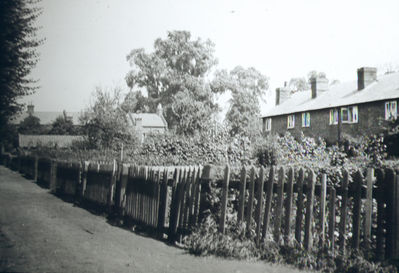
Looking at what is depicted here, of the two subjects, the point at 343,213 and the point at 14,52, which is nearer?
the point at 343,213

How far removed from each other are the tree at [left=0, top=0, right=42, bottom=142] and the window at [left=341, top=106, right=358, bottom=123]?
1112 inches

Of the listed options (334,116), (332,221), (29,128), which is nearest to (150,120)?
(29,128)

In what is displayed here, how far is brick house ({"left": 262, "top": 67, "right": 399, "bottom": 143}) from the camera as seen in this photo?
94.4ft

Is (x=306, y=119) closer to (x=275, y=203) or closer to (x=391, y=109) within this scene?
(x=391, y=109)

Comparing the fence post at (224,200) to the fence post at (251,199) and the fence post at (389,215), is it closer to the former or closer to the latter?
the fence post at (251,199)

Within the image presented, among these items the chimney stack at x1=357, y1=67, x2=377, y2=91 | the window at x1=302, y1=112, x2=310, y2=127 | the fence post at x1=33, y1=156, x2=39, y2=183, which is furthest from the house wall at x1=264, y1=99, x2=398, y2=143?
the fence post at x1=33, y1=156, x2=39, y2=183

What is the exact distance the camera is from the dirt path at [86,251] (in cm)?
488

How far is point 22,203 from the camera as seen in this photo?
426 inches

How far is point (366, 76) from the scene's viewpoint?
3259 cm

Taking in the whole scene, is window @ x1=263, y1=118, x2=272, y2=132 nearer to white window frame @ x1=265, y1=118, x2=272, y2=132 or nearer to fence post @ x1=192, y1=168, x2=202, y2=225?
white window frame @ x1=265, y1=118, x2=272, y2=132

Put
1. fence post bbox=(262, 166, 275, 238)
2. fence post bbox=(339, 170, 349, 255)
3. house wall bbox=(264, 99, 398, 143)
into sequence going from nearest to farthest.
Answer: fence post bbox=(339, 170, 349, 255) < fence post bbox=(262, 166, 275, 238) < house wall bbox=(264, 99, 398, 143)

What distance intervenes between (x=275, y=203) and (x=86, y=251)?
11.4ft

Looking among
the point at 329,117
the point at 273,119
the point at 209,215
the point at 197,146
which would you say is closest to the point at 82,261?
the point at 209,215

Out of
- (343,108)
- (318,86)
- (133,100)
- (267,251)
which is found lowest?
(267,251)
